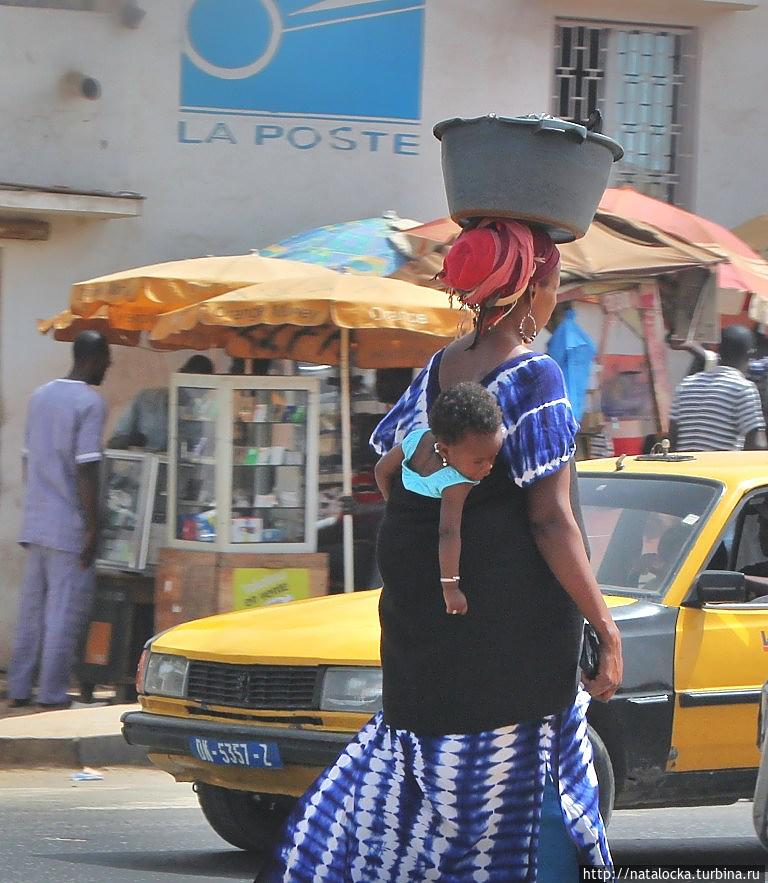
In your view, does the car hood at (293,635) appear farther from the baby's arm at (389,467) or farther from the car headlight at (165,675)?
the baby's arm at (389,467)

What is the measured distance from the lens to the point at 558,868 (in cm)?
332

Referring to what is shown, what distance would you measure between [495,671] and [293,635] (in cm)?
238

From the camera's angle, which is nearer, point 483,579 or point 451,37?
point 483,579

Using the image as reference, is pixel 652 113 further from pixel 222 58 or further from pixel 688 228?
pixel 222 58

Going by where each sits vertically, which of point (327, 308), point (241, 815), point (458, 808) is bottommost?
point (241, 815)

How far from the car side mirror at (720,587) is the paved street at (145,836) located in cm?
107

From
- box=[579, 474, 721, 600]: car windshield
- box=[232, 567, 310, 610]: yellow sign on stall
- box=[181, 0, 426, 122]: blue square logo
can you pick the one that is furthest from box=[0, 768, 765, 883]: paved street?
box=[181, 0, 426, 122]: blue square logo

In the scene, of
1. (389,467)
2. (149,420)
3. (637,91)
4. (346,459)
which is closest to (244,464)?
(346,459)

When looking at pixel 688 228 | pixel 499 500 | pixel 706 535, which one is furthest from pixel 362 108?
pixel 499 500

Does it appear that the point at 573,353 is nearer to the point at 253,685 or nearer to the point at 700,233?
the point at 700,233

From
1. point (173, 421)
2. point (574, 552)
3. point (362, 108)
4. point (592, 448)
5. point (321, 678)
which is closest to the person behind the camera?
point (574, 552)

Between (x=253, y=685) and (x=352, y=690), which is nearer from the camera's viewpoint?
(x=352, y=690)

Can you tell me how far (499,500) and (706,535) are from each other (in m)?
2.52

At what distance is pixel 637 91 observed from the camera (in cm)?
1187
